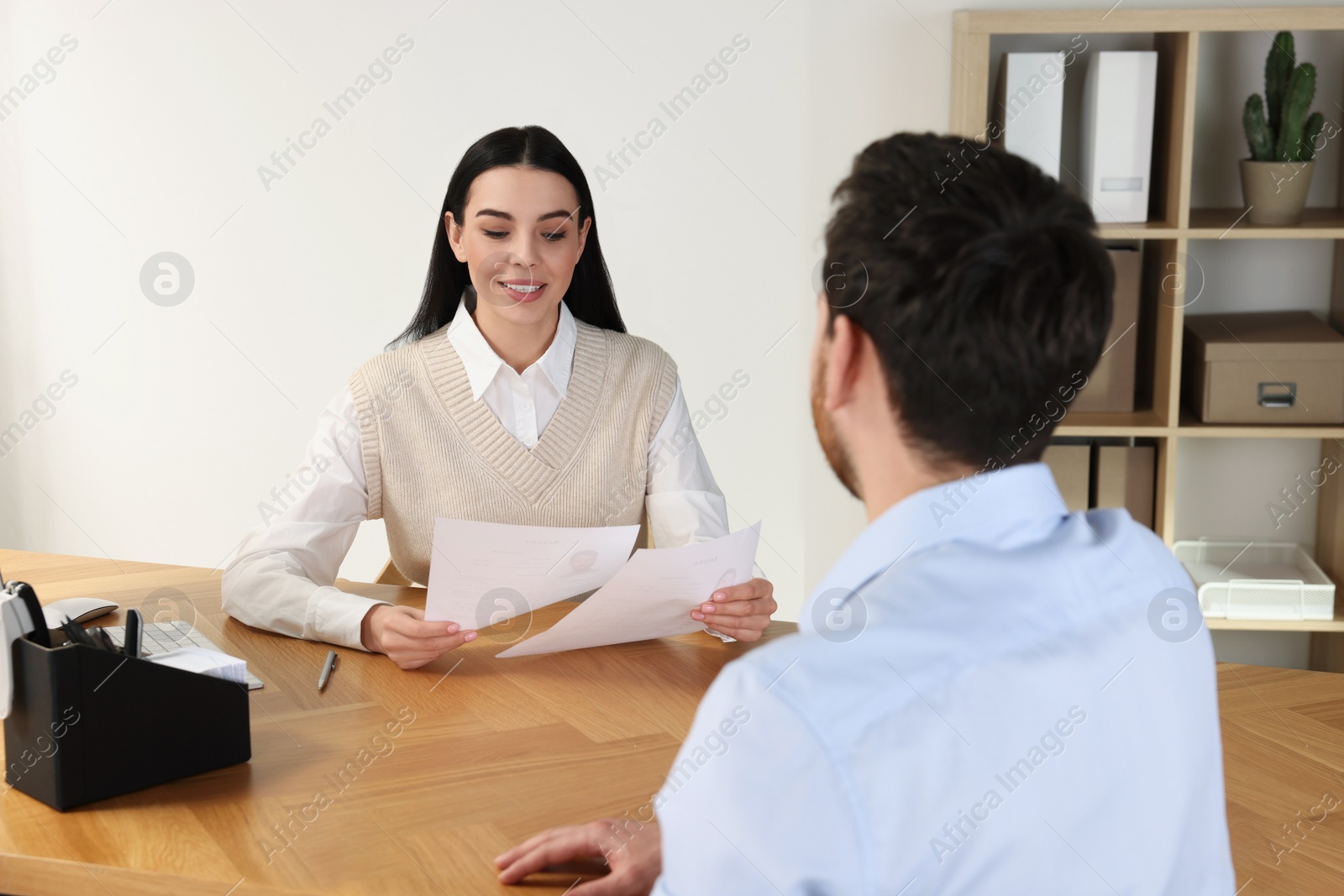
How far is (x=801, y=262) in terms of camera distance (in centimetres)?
330

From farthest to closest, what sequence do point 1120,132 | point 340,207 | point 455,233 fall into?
1. point 340,207
2. point 1120,132
3. point 455,233

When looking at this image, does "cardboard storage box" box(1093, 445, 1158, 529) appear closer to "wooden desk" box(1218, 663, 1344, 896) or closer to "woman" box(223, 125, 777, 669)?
"woman" box(223, 125, 777, 669)

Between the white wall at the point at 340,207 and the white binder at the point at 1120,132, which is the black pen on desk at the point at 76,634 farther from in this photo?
the white binder at the point at 1120,132

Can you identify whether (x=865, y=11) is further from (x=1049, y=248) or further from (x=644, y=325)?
(x=1049, y=248)

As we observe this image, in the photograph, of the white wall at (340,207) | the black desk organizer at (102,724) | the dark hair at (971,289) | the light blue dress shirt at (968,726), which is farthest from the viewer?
the white wall at (340,207)

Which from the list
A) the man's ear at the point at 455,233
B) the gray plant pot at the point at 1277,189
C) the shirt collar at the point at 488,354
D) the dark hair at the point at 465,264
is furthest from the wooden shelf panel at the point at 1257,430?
the man's ear at the point at 455,233

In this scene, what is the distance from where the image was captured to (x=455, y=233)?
2.15m

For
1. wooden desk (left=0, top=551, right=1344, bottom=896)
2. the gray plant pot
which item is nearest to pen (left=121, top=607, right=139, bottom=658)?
wooden desk (left=0, top=551, right=1344, bottom=896)

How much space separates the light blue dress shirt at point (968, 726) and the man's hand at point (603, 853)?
0.87 feet

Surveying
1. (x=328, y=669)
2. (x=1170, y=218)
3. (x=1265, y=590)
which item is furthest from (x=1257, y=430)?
(x=328, y=669)

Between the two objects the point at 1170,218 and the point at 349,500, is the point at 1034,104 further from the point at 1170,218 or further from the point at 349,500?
the point at 349,500

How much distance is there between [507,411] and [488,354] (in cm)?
10

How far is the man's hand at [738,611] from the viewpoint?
5.37 ft

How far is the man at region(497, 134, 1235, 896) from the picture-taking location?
28.1 inches
